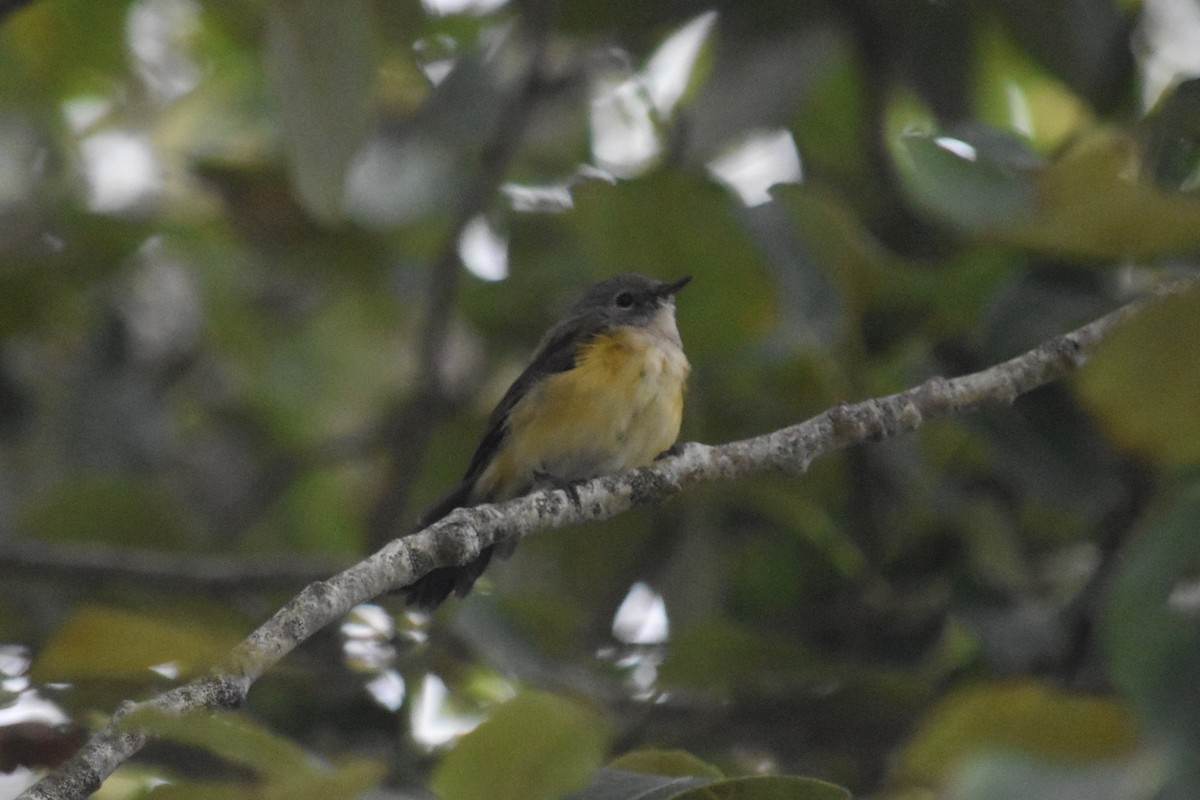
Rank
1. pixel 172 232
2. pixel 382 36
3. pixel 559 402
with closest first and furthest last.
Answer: pixel 382 36, pixel 559 402, pixel 172 232

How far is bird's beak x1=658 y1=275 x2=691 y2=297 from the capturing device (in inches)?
168

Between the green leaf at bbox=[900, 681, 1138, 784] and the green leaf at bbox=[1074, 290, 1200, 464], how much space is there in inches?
16.5

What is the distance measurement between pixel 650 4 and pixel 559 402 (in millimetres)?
1423

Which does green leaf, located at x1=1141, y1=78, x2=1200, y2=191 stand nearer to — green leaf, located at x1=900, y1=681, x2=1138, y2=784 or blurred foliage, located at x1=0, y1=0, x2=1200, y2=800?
blurred foliage, located at x1=0, y1=0, x2=1200, y2=800

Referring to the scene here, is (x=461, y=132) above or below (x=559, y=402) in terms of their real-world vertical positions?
above

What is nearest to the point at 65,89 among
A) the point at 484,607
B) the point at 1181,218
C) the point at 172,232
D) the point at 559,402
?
the point at 172,232

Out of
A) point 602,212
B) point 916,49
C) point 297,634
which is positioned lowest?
point 297,634

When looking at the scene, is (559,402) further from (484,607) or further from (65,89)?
(65,89)

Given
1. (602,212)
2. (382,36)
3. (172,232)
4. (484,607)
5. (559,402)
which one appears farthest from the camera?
(172,232)

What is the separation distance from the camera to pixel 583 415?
494 centimetres

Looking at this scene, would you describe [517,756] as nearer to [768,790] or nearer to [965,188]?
[768,790]

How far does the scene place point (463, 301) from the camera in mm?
5223

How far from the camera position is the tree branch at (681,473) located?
2432 mm

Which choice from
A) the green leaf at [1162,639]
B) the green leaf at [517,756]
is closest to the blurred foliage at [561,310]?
the green leaf at [517,756]
